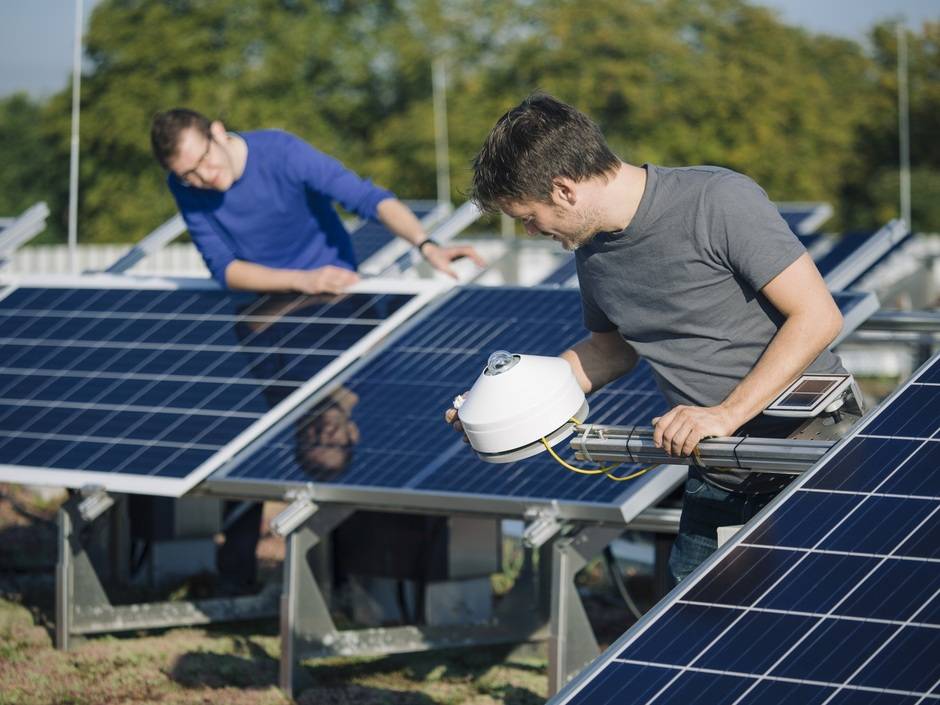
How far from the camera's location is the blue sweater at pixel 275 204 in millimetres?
8023

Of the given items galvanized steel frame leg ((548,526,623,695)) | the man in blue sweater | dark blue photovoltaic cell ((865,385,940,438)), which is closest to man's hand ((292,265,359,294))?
the man in blue sweater

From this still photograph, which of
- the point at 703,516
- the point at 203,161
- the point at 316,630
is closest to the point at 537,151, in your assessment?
the point at 703,516

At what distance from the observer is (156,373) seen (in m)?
7.84

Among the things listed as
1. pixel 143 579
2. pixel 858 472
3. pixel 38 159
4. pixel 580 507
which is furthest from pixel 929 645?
pixel 38 159

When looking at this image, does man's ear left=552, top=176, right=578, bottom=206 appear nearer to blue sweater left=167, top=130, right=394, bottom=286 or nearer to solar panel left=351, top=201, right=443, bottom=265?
blue sweater left=167, top=130, right=394, bottom=286

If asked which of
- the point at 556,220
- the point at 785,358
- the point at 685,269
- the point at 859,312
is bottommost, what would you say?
the point at 785,358

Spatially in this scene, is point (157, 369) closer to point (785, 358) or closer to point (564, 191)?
point (564, 191)

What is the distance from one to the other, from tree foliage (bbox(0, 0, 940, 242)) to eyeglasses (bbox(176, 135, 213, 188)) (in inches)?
1602

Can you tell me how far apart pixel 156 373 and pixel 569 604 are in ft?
8.51

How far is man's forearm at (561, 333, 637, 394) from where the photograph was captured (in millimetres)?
4691

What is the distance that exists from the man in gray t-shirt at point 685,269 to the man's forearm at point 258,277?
3705 millimetres

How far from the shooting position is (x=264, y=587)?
8.68 meters

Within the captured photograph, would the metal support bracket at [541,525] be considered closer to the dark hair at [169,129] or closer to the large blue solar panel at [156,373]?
the large blue solar panel at [156,373]

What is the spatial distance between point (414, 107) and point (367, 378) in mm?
43057
